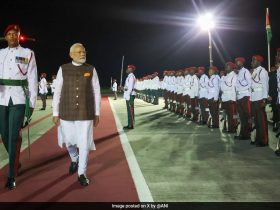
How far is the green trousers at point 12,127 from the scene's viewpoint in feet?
20.3

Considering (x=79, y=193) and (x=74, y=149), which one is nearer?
(x=79, y=193)

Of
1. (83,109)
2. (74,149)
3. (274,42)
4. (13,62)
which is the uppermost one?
(274,42)

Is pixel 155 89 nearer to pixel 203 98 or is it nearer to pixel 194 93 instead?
pixel 194 93

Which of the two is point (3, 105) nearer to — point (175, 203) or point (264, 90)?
point (175, 203)

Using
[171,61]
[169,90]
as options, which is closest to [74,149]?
[169,90]

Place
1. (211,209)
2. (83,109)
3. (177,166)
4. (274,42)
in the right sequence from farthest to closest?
(274,42) < (177,166) < (83,109) < (211,209)

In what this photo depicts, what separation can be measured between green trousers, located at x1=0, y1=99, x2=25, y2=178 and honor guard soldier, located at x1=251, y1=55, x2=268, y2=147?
17.8ft

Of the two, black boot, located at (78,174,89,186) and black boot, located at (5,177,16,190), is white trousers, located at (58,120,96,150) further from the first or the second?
black boot, located at (5,177,16,190)

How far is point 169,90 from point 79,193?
49.7 feet

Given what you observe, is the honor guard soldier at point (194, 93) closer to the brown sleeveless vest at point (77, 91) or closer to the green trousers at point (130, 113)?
the green trousers at point (130, 113)

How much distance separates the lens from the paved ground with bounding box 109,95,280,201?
5.53 m

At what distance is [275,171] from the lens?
6.80m

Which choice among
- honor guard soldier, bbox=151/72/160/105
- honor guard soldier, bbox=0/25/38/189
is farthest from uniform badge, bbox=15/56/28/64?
honor guard soldier, bbox=151/72/160/105

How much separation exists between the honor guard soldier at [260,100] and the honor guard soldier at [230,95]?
6.85ft
